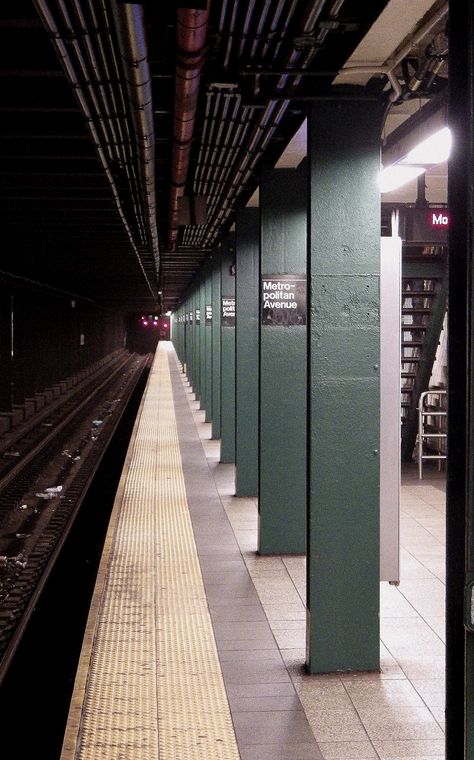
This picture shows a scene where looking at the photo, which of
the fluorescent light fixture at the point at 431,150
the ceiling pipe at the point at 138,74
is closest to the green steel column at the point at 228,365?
the ceiling pipe at the point at 138,74

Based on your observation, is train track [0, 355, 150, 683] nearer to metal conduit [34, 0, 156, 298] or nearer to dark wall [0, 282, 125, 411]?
dark wall [0, 282, 125, 411]

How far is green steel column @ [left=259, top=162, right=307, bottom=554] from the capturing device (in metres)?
7.32

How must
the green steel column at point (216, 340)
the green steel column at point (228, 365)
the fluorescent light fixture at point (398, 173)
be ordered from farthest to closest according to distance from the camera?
the green steel column at point (216, 340)
the green steel column at point (228, 365)
the fluorescent light fixture at point (398, 173)

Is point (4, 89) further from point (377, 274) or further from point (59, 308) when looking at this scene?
→ point (59, 308)

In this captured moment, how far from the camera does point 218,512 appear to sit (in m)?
9.41

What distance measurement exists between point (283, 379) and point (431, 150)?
2.84 m

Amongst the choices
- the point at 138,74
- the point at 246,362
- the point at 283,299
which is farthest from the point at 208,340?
the point at 138,74

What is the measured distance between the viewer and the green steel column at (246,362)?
1003 centimetres

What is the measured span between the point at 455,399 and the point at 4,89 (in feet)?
16.3

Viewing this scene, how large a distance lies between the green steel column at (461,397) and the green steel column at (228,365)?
10179mm

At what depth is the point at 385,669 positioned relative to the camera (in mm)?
5004

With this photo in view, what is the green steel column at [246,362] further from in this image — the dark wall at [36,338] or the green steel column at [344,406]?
the dark wall at [36,338]

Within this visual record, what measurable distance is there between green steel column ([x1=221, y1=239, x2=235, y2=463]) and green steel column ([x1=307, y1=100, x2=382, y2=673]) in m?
7.46

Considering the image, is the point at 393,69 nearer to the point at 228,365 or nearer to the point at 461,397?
the point at 461,397
